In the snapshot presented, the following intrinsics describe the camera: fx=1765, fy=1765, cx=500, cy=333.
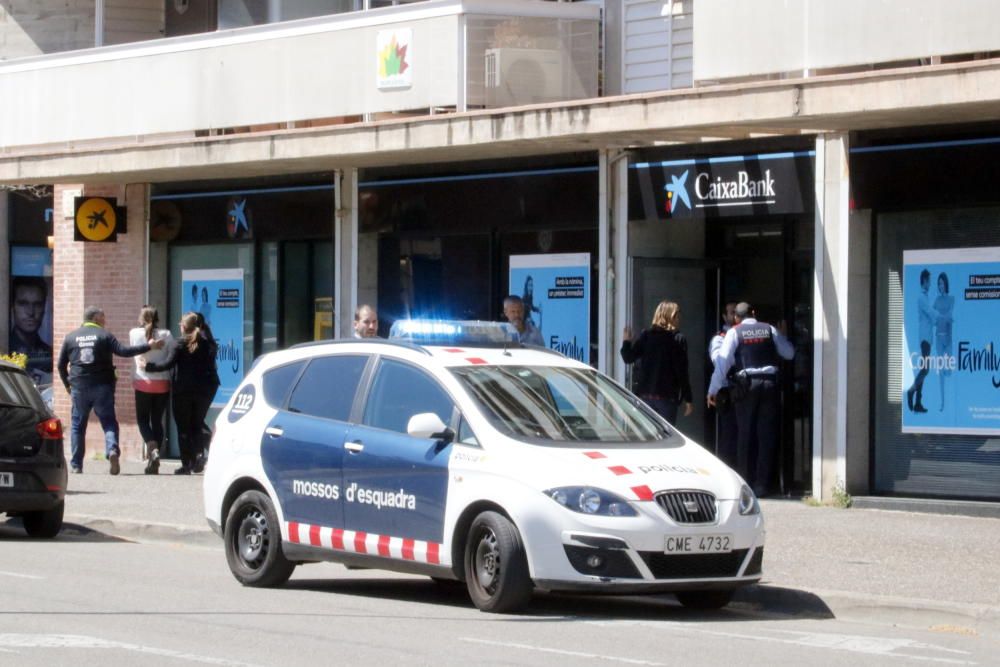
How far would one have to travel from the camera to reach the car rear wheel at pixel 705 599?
10656mm

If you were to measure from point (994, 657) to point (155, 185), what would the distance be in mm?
16367

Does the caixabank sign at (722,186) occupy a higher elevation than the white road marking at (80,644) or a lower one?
higher

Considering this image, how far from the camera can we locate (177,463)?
73.4 ft

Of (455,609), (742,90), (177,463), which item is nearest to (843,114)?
(742,90)

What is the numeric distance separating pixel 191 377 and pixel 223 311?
2547 mm

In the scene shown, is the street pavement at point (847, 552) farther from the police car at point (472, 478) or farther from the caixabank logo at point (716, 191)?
the caixabank logo at point (716, 191)

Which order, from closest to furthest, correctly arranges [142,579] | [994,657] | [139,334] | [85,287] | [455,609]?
[994,657], [455,609], [142,579], [139,334], [85,287]

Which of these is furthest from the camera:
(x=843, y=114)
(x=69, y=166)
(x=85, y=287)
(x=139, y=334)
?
(x=85, y=287)

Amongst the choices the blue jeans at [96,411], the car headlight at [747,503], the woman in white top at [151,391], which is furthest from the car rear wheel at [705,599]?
the woman in white top at [151,391]

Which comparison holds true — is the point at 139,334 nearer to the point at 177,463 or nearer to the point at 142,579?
the point at 177,463

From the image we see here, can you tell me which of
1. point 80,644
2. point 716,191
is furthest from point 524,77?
point 80,644

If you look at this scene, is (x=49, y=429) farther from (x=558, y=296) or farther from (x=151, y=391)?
(x=558, y=296)

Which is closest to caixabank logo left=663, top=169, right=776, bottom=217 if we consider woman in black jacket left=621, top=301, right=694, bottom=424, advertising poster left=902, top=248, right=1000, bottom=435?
woman in black jacket left=621, top=301, right=694, bottom=424

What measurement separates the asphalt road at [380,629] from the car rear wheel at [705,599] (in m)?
0.08
